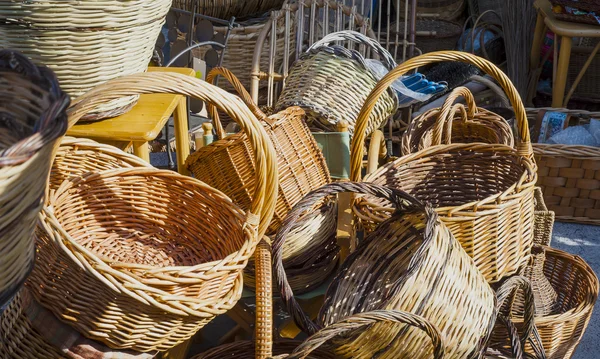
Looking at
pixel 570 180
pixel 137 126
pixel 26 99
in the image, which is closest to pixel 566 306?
pixel 570 180

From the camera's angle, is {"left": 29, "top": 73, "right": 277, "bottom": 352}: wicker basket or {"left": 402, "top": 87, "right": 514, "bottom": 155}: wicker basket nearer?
{"left": 29, "top": 73, "right": 277, "bottom": 352}: wicker basket

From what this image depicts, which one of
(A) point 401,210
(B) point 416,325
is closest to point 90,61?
(A) point 401,210

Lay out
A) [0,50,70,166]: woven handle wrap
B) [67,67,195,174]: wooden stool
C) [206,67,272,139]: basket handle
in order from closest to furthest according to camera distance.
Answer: [0,50,70,166]: woven handle wrap
[67,67,195,174]: wooden stool
[206,67,272,139]: basket handle

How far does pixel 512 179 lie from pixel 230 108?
36.3 inches

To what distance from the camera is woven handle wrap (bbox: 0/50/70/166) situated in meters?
0.71

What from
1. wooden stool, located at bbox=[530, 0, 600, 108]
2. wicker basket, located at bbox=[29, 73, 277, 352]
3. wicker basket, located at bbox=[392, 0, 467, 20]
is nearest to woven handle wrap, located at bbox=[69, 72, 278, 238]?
wicker basket, located at bbox=[29, 73, 277, 352]

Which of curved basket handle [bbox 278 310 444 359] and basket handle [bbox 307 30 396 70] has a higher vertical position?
basket handle [bbox 307 30 396 70]

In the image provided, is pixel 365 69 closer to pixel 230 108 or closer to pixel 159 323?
pixel 230 108

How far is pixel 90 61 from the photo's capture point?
1451 millimetres

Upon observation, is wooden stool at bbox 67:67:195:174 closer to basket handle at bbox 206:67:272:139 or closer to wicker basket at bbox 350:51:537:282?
basket handle at bbox 206:67:272:139

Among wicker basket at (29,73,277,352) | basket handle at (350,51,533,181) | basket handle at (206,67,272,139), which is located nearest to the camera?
wicker basket at (29,73,277,352)

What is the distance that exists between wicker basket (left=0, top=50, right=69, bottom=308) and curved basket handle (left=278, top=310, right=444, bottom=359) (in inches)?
19.1

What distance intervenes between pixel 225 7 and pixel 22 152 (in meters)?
2.98

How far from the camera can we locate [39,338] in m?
1.26
